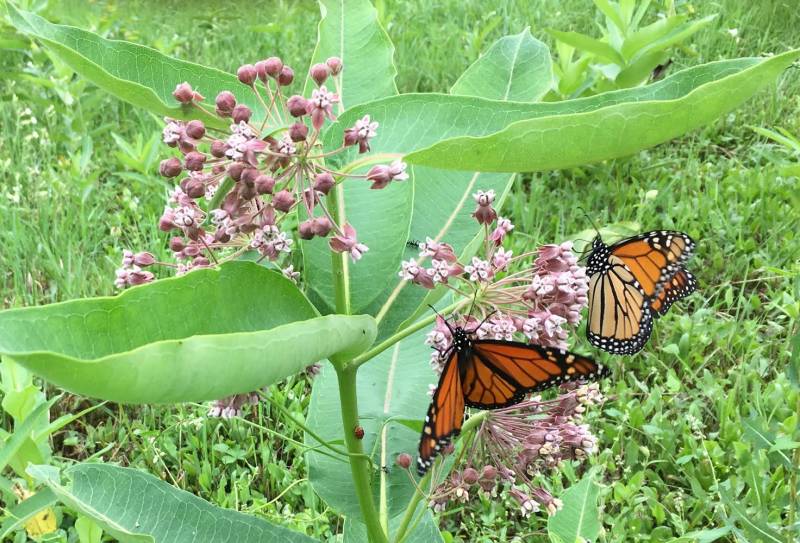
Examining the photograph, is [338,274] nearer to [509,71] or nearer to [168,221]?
[168,221]

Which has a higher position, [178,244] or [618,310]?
[178,244]

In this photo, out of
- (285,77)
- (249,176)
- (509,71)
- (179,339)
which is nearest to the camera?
(179,339)

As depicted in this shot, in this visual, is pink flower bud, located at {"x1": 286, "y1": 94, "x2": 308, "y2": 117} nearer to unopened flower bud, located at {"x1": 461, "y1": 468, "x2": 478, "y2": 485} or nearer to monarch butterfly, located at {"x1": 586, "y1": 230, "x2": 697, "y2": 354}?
unopened flower bud, located at {"x1": 461, "y1": 468, "x2": 478, "y2": 485}

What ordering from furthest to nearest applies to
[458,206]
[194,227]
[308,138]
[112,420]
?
[112,420] < [458,206] < [194,227] < [308,138]

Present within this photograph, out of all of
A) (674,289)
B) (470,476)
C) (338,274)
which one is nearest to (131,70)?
(338,274)

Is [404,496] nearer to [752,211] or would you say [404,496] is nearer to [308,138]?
[308,138]

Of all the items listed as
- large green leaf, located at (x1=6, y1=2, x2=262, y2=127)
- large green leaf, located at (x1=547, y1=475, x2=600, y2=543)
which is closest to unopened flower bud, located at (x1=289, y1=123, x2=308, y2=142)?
large green leaf, located at (x1=6, y1=2, x2=262, y2=127)

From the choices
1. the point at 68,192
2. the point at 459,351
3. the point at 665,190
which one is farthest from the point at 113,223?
the point at 459,351
